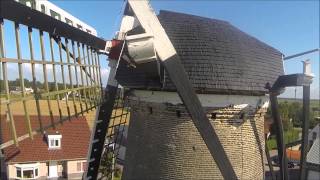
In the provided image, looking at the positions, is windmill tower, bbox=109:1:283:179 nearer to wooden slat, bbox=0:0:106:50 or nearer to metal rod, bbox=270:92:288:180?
metal rod, bbox=270:92:288:180

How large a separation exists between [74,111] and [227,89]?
2.65 metres

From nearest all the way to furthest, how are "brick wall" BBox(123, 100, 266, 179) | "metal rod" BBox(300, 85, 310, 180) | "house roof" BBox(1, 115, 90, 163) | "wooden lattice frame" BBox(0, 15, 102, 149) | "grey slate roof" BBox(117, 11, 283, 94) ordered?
"wooden lattice frame" BBox(0, 15, 102, 149)
"grey slate roof" BBox(117, 11, 283, 94)
"brick wall" BBox(123, 100, 266, 179)
"metal rod" BBox(300, 85, 310, 180)
"house roof" BBox(1, 115, 90, 163)

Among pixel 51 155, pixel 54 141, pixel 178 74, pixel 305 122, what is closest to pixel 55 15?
pixel 178 74

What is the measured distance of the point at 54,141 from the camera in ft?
73.7

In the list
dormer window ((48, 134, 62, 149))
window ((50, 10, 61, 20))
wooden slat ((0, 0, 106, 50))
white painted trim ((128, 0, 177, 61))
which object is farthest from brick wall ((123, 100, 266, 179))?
dormer window ((48, 134, 62, 149))

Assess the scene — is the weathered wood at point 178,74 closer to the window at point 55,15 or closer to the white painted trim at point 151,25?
the white painted trim at point 151,25

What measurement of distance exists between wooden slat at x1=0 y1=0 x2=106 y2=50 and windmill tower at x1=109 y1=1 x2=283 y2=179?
40.8 inches

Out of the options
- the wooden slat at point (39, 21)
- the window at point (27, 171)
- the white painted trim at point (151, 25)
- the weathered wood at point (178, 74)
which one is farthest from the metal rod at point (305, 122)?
the window at point (27, 171)

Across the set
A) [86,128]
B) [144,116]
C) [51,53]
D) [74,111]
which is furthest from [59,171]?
[51,53]

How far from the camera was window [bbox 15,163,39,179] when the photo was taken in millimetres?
21062

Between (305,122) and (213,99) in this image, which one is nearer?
(213,99)

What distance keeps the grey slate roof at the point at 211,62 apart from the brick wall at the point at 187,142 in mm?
466

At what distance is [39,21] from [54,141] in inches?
747

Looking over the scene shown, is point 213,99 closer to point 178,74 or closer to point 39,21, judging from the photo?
point 178,74
